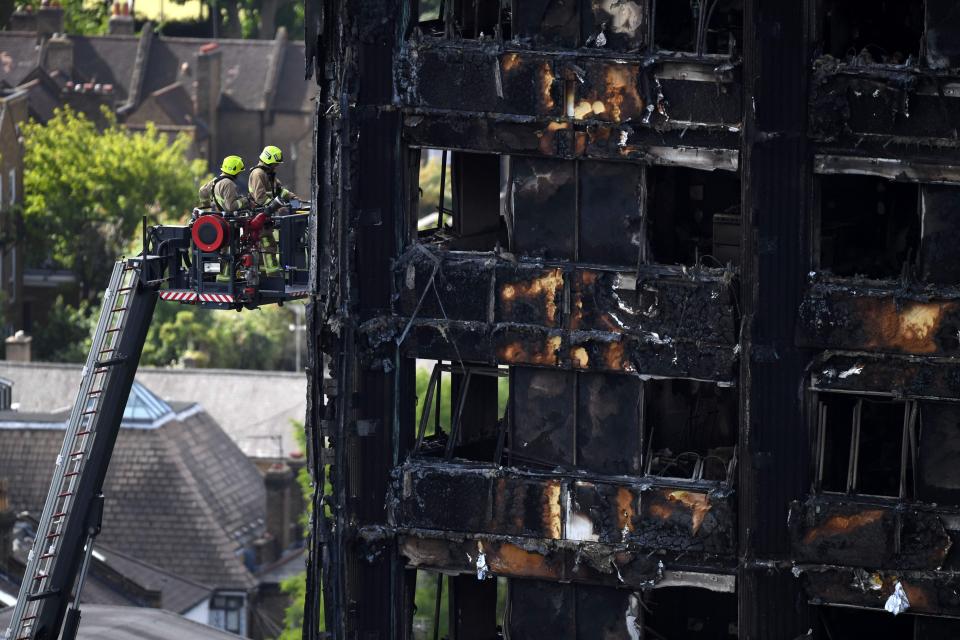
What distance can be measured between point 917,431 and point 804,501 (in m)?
1.49

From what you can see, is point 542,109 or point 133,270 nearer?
point 542,109

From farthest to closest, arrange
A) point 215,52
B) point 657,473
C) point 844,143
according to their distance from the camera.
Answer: point 215,52 → point 657,473 → point 844,143

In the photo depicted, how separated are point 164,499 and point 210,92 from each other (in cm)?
5260

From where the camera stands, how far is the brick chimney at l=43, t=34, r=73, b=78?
121812mm

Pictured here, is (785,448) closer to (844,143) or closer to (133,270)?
(844,143)

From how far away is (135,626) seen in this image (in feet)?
136

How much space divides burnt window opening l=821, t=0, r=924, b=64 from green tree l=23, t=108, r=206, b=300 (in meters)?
82.0

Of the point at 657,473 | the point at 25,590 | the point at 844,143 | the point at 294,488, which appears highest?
the point at 844,143

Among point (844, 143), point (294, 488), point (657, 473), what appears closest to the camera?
point (844, 143)

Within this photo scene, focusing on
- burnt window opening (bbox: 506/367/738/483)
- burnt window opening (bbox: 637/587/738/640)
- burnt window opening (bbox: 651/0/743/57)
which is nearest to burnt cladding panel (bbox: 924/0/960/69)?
burnt window opening (bbox: 651/0/743/57)

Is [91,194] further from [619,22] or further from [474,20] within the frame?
[619,22]

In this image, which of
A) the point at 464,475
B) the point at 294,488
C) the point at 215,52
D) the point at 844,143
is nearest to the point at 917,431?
the point at 844,143

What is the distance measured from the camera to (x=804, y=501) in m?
26.4

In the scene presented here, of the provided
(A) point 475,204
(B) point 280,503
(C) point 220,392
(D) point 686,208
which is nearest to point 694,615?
(D) point 686,208
